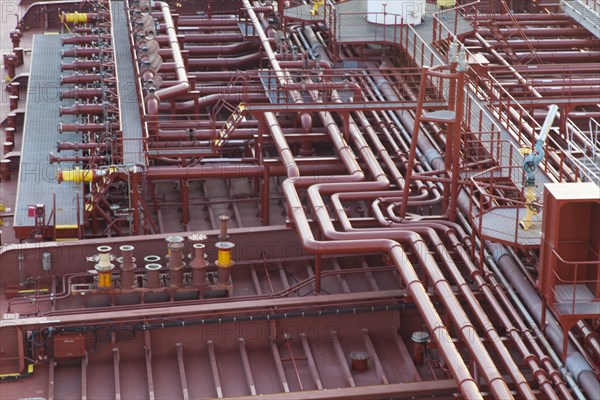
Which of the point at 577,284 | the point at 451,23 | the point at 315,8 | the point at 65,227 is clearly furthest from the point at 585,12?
the point at 577,284

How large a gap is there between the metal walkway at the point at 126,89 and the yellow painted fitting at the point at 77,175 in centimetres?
100

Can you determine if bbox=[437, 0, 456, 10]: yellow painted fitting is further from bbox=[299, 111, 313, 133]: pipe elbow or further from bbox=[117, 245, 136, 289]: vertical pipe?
bbox=[117, 245, 136, 289]: vertical pipe

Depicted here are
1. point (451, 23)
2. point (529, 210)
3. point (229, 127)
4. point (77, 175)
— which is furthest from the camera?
point (451, 23)

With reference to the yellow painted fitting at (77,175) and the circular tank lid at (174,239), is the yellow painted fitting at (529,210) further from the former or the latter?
the yellow painted fitting at (77,175)

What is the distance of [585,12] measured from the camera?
4375 cm

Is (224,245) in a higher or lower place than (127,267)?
higher

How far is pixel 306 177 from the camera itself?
107 feet

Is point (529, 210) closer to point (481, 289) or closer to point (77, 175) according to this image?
point (481, 289)

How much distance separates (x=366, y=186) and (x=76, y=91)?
9.99 metres

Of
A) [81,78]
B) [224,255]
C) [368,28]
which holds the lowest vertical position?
[224,255]

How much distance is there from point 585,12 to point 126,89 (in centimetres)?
1424

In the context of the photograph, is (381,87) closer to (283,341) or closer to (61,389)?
(283,341)

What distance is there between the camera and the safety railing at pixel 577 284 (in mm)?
25109

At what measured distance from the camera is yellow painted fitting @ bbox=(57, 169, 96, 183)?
33188mm
